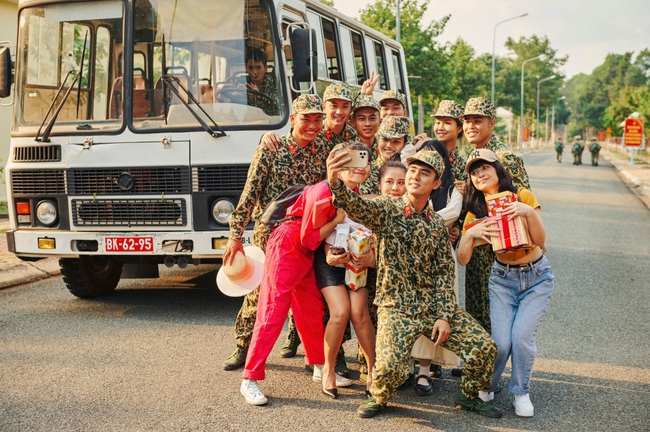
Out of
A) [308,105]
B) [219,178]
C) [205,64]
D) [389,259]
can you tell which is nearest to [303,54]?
[205,64]

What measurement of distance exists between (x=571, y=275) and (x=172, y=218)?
503cm

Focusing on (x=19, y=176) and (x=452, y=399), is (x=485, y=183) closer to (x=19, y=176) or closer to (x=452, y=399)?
(x=452, y=399)

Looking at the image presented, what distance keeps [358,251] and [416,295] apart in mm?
434

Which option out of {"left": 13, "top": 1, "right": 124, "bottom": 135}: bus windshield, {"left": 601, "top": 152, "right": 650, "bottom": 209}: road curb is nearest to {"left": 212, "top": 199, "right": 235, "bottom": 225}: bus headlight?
{"left": 13, "top": 1, "right": 124, "bottom": 135}: bus windshield

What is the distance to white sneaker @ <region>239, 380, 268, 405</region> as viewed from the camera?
182 inches

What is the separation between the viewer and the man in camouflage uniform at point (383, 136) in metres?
5.02

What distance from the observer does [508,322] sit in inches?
179

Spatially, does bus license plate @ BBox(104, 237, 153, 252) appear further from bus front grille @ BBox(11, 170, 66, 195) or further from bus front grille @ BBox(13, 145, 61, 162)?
bus front grille @ BBox(13, 145, 61, 162)

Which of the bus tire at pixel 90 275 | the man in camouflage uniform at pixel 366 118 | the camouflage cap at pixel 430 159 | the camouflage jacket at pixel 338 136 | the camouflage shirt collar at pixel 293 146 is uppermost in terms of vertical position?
the man in camouflage uniform at pixel 366 118

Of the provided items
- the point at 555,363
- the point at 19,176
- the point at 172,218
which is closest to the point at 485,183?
the point at 555,363

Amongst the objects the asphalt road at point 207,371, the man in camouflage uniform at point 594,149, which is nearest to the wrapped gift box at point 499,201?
the asphalt road at point 207,371

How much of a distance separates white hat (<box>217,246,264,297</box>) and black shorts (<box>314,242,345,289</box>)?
437mm

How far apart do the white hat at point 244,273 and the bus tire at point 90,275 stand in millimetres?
2779

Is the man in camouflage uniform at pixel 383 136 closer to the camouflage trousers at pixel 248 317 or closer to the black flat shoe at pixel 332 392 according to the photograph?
the camouflage trousers at pixel 248 317
